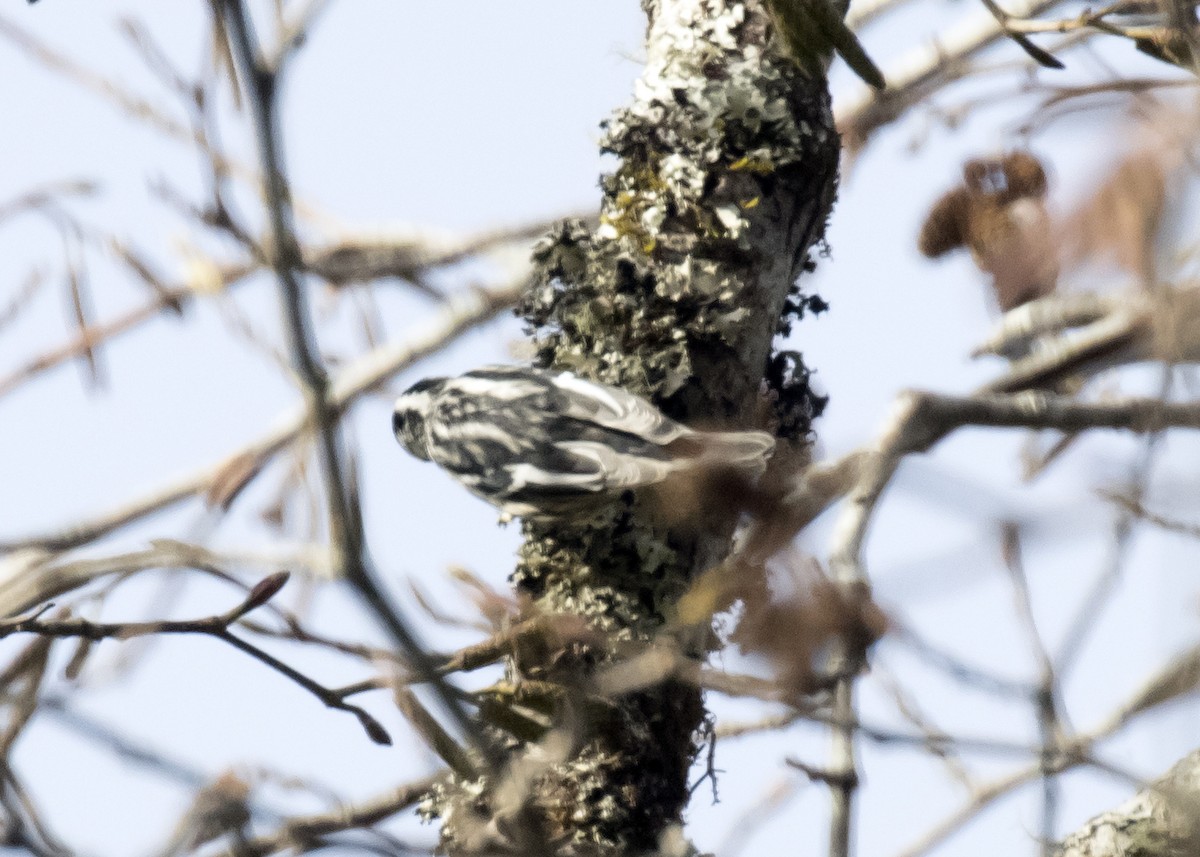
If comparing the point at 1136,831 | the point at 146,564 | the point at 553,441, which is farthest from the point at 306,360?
the point at 553,441

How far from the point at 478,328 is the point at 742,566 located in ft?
9.41

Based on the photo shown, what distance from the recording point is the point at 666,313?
2.51 meters

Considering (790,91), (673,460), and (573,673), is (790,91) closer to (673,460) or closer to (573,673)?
(673,460)

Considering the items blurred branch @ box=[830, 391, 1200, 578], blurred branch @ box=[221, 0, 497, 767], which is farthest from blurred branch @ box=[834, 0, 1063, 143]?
blurred branch @ box=[221, 0, 497, 767]

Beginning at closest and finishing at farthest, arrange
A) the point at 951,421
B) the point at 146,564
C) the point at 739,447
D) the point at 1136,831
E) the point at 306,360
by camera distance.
→ 1. the point at 306,360
2. the point at 146,564
3. the point at 951,421
4. the point at 739,447
5. the point at 1136,831

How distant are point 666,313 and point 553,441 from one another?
693 mm

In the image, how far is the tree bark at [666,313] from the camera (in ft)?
7.49

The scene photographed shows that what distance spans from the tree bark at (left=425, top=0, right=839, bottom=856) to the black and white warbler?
58 mm

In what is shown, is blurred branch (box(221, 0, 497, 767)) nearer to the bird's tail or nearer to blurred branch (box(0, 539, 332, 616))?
blurred branch (box(0, 539, 332, 616))

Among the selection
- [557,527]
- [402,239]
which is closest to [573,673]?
[557,527]

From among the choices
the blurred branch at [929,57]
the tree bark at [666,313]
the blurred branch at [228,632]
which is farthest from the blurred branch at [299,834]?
the blurred branch at [929,57]

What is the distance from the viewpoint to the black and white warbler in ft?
8.04

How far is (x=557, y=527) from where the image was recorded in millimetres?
2551

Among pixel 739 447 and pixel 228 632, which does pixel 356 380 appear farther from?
pixel 228 632
